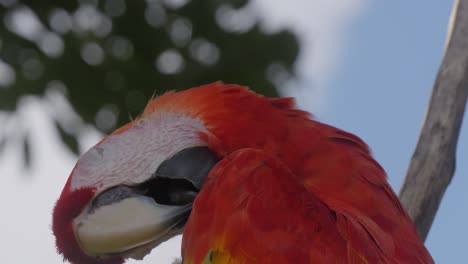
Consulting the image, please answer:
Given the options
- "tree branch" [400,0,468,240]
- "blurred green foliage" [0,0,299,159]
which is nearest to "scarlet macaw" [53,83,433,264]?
"tree branch" [400,0,468,240]

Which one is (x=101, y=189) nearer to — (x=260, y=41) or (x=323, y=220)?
(x=323, y=220)

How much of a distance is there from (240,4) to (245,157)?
1.49 metres

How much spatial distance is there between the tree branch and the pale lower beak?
46 cm

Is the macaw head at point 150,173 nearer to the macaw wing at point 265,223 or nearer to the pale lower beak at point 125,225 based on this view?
the pale lower beak at point 125,225

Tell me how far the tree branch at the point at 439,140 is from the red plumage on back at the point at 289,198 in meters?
0.13

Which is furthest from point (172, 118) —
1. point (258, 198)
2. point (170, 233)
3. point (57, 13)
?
point (57, 13)

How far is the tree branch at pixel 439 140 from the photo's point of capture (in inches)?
59.0

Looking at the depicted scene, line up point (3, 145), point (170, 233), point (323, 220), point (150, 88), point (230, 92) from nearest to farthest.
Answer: point (323, 220), point (170, 233), point (230, 92), point (3, 145), point (150, 88)

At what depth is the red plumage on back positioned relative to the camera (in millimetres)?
1196

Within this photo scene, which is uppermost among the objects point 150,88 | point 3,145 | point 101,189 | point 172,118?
point 172,118

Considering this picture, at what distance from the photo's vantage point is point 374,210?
1.31 meters

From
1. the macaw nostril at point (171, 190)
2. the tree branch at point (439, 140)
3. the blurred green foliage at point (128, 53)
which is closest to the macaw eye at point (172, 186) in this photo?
the macaw nostril at point (171, 190)

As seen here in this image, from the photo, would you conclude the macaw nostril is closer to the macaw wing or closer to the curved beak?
the curved beak

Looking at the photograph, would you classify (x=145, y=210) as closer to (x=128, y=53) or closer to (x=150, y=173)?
(x=150, y=173)
